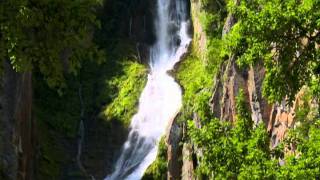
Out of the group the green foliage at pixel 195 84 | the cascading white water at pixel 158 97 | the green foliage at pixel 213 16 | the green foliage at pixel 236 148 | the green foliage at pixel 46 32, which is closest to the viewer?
the green foliage at pixel 46 32

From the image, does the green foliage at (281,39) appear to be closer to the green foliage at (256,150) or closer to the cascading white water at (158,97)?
the green foliage at (256,150)

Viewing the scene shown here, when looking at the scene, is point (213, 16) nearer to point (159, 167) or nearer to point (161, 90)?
point (161, 90)

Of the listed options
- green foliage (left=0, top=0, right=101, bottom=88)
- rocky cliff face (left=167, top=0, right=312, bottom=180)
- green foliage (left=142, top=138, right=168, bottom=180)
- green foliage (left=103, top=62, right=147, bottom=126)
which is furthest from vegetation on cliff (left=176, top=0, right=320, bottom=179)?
green foliage (left=103, top=62, right=147, bottom=126)

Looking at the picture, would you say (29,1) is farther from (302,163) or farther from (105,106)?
(105,106)

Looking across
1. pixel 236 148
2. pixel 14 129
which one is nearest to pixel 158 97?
pixel 14 129

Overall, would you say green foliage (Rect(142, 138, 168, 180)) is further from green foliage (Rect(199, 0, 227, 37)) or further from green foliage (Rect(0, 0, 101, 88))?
green foliage (Rect(0, 0, 101, 88))

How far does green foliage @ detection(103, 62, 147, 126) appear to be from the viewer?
1428 inches

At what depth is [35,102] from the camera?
37469mm

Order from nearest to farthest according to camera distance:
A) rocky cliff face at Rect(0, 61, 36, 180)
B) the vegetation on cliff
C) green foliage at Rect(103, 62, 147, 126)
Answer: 1. the vegetation on cliff
2. rocky cliff face at Rect(0, 61, 36, 180)
3. green foliage at Rect(103, 62, 147, 126)

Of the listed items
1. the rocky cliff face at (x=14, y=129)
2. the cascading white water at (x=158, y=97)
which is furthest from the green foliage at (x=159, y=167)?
the rocky cliff face at (x=14, y=129)

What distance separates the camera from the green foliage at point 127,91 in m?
36.3

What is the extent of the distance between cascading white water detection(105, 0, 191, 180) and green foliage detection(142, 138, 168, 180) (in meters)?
0.71

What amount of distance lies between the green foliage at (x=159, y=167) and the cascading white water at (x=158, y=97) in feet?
2.32

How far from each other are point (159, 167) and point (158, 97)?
8.12 m
